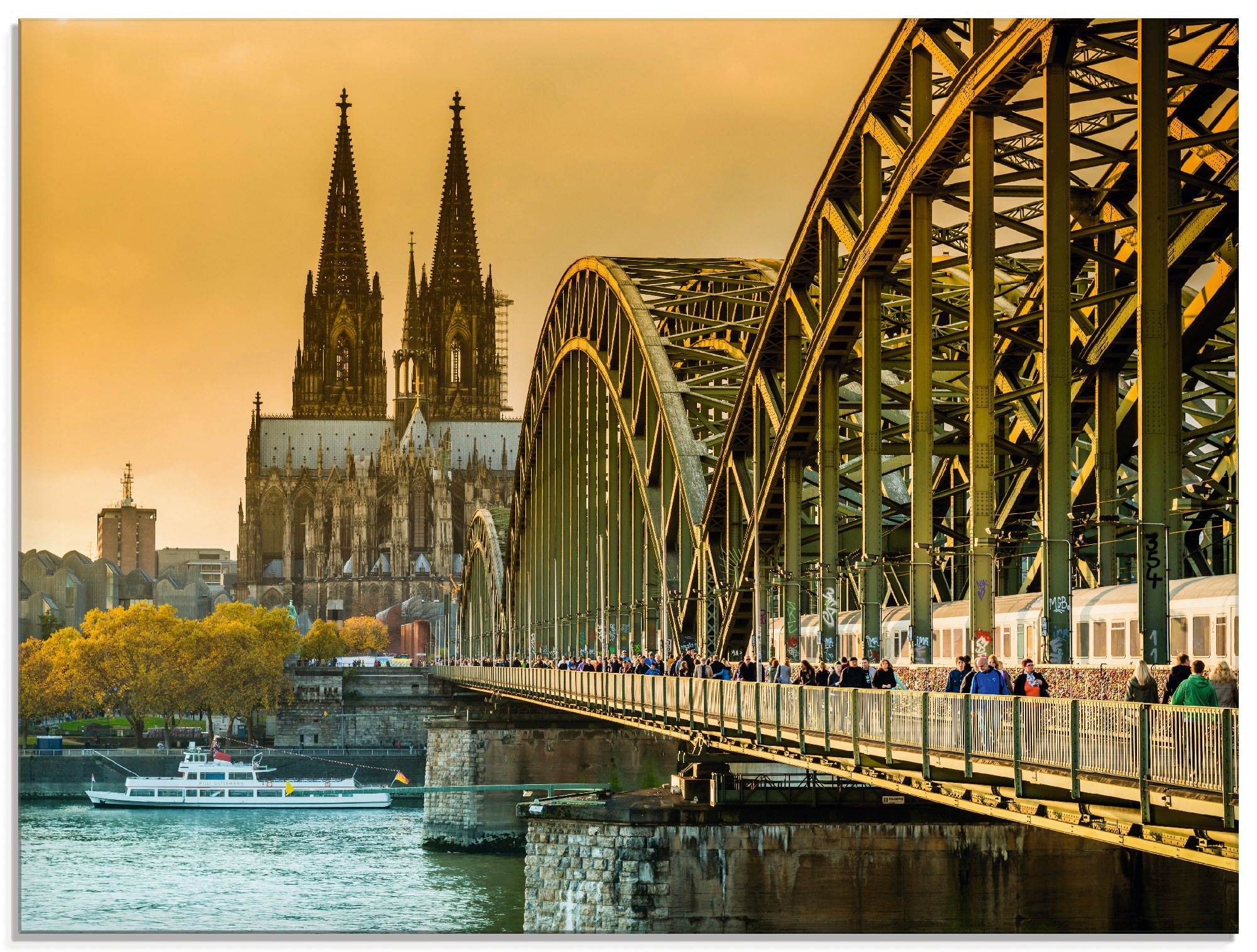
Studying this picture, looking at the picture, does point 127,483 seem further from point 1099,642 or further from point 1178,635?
point 1178,635

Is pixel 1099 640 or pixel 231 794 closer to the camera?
pixel 1099 640

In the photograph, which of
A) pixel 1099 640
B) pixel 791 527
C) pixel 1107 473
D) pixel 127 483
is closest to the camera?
pixel 1099 640

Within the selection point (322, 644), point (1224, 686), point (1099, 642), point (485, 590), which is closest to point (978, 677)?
point (1224, 686)

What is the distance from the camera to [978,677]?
22.4 meters

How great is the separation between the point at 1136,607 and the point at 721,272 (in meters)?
38.3

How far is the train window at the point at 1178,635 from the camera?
2469 cm

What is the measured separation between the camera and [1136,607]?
24.8 meters

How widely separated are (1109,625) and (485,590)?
113 m

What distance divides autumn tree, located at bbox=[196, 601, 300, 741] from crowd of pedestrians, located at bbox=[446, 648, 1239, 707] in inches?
3329

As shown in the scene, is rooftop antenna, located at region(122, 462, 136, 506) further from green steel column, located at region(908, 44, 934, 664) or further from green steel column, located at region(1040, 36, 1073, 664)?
green steel column, located at region(1040, 36, 1073, 664)

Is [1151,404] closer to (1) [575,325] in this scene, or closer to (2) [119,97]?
(2) [119,97]

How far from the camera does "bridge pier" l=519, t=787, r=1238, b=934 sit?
31.3m

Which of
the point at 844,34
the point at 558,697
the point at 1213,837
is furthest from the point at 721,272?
the point at 1213,837
